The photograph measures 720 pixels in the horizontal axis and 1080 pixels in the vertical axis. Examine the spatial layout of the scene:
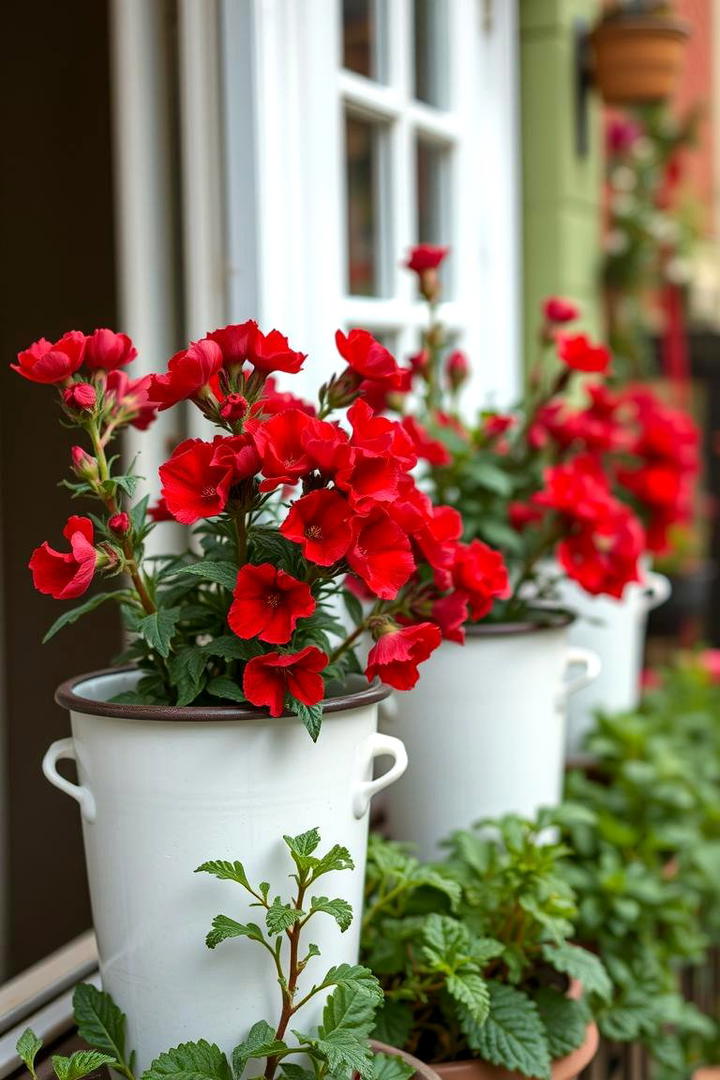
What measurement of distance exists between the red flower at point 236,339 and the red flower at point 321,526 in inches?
5.8

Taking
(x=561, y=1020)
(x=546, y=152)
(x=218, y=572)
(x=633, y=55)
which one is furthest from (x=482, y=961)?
(x=633, y=55)

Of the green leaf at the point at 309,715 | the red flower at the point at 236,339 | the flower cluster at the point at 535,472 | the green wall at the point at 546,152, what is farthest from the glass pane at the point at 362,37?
the green leaf at the point at 309,715

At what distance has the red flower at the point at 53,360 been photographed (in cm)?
107

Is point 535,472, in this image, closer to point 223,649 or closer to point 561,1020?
point 561,1020

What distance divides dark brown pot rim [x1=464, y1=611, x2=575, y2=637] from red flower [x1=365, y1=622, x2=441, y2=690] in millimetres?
502

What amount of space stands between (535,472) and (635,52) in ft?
4.76

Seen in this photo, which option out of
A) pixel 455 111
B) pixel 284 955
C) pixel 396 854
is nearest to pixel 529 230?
pixel 455 111

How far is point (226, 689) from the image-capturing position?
3.54 ft

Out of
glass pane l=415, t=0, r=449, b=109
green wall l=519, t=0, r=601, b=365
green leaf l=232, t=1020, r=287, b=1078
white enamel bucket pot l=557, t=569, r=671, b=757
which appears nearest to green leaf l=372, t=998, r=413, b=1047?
green leaf l=232, t=1020, r=287, b=1078

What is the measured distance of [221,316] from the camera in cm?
170

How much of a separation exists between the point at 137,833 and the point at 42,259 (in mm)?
1206

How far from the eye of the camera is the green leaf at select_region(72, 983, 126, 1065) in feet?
3.69

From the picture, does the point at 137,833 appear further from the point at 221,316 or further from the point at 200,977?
the point at 221,316

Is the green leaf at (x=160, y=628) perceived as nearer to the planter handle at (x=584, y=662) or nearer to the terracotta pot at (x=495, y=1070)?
the terracotta pot at (x=495, y=1070)
